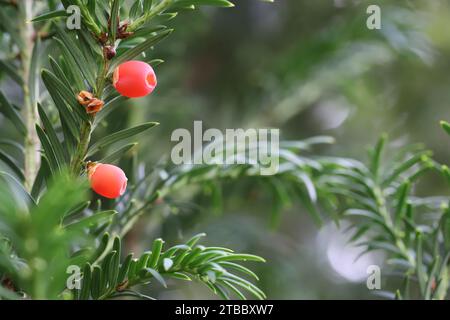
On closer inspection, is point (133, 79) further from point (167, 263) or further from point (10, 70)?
point (10, 70)

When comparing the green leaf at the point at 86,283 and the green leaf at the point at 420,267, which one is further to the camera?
the green leaf at the point at 420,267

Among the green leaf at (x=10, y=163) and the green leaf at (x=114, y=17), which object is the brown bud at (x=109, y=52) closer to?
the green leaf at (x=114, y=17)

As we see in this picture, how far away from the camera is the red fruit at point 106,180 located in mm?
393

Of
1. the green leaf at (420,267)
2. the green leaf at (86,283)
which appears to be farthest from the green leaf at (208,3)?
the green leaf at (420,267)

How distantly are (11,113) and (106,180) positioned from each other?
0.20m

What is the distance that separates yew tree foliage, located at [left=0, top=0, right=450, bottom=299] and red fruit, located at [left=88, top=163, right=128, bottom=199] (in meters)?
0.02

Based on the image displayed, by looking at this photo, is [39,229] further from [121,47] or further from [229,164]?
[229,164]

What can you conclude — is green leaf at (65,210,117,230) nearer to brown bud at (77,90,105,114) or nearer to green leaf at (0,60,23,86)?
brown bud at (77,90,105,114)

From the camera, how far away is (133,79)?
39 centimetres

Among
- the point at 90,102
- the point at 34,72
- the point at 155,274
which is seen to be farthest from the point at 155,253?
the point at 34,72

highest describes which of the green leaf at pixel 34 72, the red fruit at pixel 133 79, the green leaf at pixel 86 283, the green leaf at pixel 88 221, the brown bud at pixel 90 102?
the green leaf at pixel 34 72

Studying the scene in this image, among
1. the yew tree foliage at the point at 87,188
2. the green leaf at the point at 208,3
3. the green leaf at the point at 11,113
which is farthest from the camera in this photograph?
the green leaf at the point at 11,113
